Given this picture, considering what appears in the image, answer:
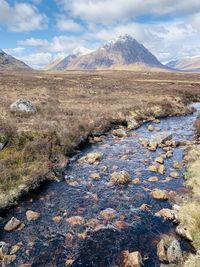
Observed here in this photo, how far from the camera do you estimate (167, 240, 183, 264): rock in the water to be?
1120 cm

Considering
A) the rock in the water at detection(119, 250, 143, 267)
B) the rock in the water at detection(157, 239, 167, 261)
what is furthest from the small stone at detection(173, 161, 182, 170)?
the rock in the water at detection(119, 250, 143, 267)

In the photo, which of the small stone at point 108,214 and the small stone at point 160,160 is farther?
the small stone at point 160,160

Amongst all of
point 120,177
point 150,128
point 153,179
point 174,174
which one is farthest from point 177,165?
point 150,128

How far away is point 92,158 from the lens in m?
22.6

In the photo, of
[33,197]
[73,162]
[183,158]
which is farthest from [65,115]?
[33,197]

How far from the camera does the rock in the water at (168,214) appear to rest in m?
14.3

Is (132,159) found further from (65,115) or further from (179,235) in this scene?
(65,115)

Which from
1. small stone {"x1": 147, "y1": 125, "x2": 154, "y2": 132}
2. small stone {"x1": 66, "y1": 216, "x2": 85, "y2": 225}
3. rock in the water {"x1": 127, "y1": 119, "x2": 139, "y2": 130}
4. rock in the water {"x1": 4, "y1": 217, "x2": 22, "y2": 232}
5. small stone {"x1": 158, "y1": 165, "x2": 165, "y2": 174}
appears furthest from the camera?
rock in the water {"x1": 127, "y1": 119, "x2": 139, "y2": 130}

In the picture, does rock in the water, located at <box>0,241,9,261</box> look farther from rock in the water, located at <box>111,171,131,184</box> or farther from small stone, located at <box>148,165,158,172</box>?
small stone, located at <box>148,165,158,172</box>

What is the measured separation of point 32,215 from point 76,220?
2.39 meters

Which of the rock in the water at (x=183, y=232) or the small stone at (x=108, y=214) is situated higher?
the rock in the water at (x=183, y=232)

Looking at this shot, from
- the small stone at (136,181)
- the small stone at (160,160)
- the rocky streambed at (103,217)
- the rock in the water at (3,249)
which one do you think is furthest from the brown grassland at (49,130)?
the small stone at (160,160)

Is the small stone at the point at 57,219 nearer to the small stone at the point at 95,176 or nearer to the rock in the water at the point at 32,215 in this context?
the rock in the water at the point at 32,215

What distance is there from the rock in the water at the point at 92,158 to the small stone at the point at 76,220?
7990mm
